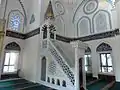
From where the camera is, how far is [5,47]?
6.20m

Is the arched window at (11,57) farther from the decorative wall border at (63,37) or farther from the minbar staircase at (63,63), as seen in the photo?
the minbar staircase at (63,63)

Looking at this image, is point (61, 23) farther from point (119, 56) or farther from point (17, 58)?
point (119, 56)

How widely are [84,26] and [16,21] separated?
5.32 metres

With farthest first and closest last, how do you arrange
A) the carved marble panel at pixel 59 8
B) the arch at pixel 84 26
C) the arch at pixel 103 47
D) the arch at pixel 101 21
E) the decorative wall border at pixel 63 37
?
the arch at pixel 84 26 → the carved marble panel at pixel 59 8 → the arch at pixel 101 21 → the arch at pixel 103 47 → the decorative wall border at pixel 63 37

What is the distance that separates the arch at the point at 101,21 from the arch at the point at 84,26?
490mm

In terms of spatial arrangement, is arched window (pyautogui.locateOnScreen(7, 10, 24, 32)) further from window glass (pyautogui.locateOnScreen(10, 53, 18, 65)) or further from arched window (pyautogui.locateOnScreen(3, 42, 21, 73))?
window glass (pyautogui.locateOnScreen(10, 53, 18, 65))

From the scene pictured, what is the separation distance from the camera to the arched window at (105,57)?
22.0ft

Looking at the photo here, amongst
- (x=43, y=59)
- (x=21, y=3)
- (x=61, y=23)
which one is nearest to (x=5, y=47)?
(x=43, y=59)

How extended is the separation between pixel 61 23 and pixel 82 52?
15.9 feet

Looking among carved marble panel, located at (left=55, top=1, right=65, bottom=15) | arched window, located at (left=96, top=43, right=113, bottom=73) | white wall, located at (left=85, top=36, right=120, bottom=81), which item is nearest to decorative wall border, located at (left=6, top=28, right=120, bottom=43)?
white wall, located at (left=85, top=36, right=120, bottom=81)

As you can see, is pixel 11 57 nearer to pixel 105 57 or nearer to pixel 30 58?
pixel 30 58

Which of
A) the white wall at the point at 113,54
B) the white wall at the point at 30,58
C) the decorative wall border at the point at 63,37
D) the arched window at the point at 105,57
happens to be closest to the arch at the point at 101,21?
the decorative wall border at the point at 63,37

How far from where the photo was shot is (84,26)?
841 cm

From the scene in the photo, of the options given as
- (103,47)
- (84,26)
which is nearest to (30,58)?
(103,47)
